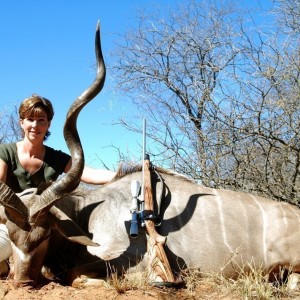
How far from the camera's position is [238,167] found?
15.4ft

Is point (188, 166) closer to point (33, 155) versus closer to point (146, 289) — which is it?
point (33, 155)

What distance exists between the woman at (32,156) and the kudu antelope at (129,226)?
248mm

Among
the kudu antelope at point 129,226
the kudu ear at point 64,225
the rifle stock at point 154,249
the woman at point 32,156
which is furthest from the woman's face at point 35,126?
the rifle stock at point 154,249

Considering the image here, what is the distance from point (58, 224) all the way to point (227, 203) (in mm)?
1037

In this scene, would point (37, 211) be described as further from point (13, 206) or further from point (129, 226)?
point (129, 226)

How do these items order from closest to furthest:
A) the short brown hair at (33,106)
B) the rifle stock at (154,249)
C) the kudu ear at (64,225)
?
the rifle stock at (154,249) → the kudu ear at (64,225) → the short brown hair at (33,106)

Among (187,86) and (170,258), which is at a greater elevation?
(187,86)

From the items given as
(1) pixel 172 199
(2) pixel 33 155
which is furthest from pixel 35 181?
(1) pixel 172 199

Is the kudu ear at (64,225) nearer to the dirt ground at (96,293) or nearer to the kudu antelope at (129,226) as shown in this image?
the kudu antelope at (129,226)

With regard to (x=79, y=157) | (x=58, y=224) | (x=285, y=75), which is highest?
(x=285, y=75)

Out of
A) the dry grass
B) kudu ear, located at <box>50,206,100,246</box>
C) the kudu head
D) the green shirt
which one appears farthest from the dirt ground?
the green shirt

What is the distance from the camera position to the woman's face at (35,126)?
333 centimetres

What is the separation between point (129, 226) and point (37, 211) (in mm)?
559

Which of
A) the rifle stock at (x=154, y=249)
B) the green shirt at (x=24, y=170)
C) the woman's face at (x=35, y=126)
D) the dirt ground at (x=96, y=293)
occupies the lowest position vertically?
the dirt ground at (x=96, y=293)
